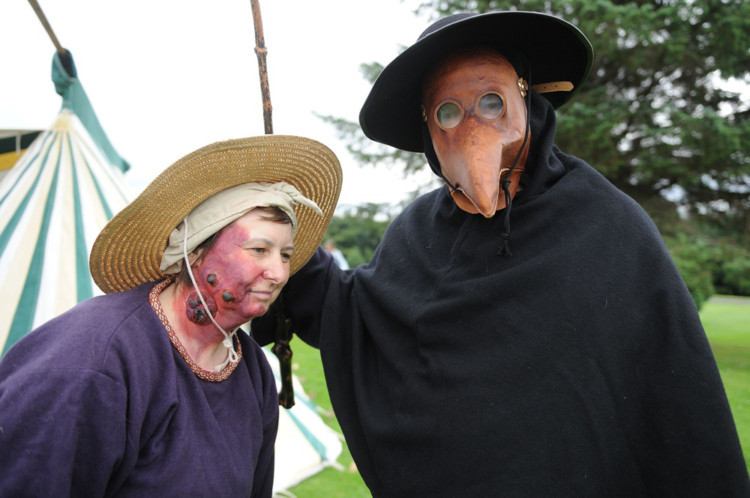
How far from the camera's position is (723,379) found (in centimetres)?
755

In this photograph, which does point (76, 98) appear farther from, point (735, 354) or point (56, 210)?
point (735, 354)

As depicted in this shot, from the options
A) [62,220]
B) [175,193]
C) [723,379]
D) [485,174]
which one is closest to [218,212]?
[175,193]

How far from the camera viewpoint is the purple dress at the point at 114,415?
1234 mm

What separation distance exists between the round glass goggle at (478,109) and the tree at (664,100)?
6.03m

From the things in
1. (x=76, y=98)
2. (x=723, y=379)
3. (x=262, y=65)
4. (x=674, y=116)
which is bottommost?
(x=723, y=379)

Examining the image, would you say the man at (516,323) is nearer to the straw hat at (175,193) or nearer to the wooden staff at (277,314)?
the wooden staff at (277,314)

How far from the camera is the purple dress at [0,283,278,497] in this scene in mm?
1234

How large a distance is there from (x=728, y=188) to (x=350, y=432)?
846cm

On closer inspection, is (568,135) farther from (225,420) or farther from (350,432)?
(225,420)

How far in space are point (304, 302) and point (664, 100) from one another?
819 centimetres

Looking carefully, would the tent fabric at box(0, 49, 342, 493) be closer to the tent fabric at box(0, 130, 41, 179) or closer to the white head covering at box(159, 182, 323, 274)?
the tent fabric at box(0, 130, 41, 179)

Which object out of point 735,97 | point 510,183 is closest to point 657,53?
point 735,97

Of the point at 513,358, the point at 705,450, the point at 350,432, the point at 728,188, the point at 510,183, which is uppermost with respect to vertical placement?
the point at 510,183

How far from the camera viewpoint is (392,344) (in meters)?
1.95
